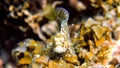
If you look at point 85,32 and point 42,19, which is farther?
point 42,19

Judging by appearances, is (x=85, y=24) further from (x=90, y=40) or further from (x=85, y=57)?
(x=85, y=57)

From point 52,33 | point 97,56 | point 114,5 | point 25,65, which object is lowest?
point 97,56

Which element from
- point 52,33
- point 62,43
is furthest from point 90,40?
point 52,33

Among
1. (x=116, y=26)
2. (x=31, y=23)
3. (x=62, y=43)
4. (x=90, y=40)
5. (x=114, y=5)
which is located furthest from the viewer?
(x=31, y=23)

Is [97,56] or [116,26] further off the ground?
[116,26]

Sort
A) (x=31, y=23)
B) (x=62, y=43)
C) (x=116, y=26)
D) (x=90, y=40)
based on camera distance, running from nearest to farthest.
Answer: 1. (x=62, y=43)
2. (x=90, y=40)
3. (x=116, y=26)
4. (x=31, y=23)

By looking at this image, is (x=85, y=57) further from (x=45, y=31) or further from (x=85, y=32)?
(x=45, y=31)
